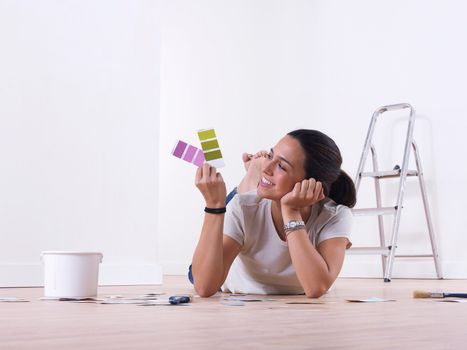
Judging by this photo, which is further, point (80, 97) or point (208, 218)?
point (80, 97)

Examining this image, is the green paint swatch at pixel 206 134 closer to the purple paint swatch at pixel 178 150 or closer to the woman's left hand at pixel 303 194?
the purple paint swatch at pixel 178 150

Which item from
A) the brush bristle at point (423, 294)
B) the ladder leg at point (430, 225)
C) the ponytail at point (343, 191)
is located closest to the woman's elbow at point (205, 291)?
the ponytail at point (343, 191)

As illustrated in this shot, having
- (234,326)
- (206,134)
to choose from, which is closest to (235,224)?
Answer: (206,134)

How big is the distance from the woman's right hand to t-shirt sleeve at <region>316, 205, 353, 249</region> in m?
0.35

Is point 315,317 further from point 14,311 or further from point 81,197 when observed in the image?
point 81,197

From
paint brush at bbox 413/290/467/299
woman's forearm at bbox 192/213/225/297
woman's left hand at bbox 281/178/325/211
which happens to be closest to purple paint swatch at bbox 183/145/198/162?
woman's forearm at bbox 192/213/225/297

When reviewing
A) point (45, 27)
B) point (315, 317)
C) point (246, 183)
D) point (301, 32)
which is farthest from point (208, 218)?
point (301, 32)

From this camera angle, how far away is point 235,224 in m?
2.18

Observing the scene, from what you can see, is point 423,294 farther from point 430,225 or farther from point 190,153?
point 430,225

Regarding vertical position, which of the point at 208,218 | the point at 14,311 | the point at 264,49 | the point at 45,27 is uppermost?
the point at 264,49

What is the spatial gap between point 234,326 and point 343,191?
1.11 meters

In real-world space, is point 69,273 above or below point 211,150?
below

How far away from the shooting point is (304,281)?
2.06 m

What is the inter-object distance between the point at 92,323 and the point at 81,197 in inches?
84.3
